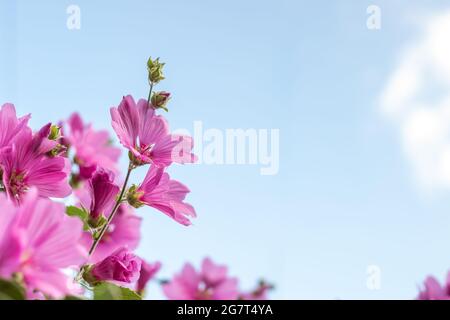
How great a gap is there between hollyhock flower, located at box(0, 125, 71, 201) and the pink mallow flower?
0.14 m

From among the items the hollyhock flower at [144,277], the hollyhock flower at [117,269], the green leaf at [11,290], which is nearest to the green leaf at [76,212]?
the hollyhock flower at [117,269]

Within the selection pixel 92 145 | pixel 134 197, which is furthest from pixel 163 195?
pixel 92 145

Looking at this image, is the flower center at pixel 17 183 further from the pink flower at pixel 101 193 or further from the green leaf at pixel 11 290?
the green leaf at pixel 11 290

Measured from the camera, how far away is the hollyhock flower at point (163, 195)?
0.61m

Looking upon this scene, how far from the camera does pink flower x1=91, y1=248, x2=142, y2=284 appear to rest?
1.78 feet

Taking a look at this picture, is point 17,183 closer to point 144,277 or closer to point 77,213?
point 77,213

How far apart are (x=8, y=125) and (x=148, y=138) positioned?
0.15 m

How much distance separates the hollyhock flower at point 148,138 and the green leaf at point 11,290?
28cm

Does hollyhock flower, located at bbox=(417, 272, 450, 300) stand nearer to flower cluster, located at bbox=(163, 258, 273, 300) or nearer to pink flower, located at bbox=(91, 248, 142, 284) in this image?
flower cluster, located at bbox=(163, 258, 273, 300)

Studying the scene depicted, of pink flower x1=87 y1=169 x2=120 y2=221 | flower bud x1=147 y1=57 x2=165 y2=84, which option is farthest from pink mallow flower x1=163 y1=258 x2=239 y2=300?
flower bud x1=147 y1=57 x2=165 y2=84
